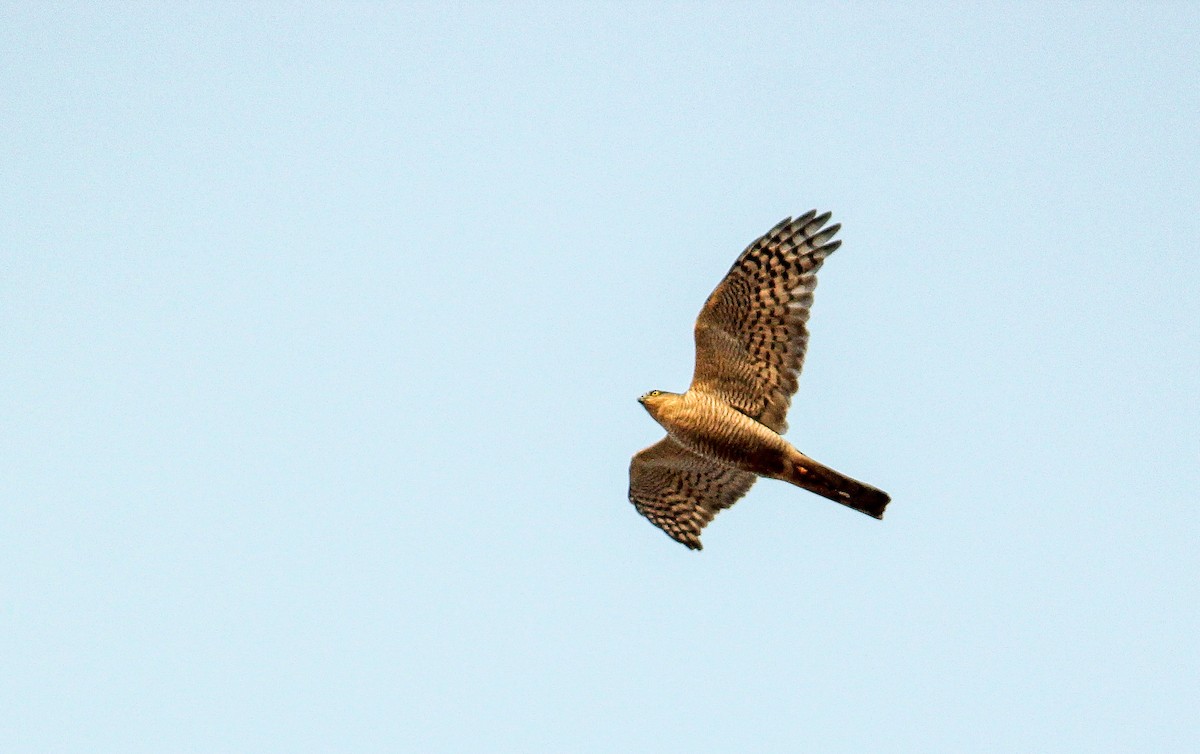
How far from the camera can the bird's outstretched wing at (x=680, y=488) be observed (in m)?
16.5

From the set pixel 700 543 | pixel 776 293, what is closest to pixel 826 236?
pixel 776 293

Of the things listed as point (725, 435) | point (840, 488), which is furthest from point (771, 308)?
point (840, 488)

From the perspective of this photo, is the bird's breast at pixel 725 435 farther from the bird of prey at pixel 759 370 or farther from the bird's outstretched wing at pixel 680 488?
the bird's outstretched wing at pixel 680 488

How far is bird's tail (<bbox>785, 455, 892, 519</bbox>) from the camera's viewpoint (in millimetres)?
14789

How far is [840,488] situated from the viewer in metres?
14.9

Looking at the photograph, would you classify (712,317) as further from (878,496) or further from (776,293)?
(878,496)

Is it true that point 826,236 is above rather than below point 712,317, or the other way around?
above

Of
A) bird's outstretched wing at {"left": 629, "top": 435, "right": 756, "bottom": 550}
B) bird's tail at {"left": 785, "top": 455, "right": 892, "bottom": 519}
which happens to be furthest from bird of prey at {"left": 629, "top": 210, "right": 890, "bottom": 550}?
bird's outstretched wing at {"left": 629, "top": 435, "right": 756, "bottom": 550}

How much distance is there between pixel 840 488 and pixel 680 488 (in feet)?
8.66

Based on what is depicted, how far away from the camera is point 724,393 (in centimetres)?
1535

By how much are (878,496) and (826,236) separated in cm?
271

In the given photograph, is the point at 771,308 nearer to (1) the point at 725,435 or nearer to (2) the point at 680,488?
(1) the point at 725,435

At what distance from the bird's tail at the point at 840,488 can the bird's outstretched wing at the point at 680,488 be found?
139 cm

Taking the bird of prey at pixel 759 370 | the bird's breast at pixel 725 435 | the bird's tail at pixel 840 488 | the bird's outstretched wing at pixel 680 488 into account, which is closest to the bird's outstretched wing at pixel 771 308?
the bird of prey at pixel 759 370
